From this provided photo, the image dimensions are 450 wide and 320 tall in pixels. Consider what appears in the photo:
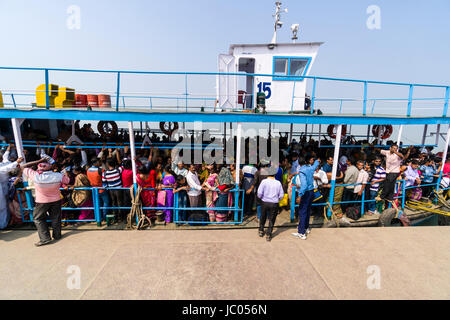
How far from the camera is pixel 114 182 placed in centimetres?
525

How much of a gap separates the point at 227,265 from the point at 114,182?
3.52 m

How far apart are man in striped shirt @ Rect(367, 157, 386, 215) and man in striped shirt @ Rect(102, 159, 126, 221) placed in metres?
7.16

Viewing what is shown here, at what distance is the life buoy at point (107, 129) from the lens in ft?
33.2

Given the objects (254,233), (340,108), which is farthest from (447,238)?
(340,108)

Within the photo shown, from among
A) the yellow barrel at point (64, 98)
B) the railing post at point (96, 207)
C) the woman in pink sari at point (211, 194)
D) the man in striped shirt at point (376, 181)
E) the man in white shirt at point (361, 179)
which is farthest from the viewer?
the yellow barrel at point (64, 98)

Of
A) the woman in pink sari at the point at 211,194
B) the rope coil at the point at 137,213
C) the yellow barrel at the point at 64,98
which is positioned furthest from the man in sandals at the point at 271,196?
the yellow barrel at the point at 64,98

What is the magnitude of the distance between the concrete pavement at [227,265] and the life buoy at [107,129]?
617cm

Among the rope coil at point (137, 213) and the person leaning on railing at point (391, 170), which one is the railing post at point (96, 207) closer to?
the rope coil at point (137, 213)

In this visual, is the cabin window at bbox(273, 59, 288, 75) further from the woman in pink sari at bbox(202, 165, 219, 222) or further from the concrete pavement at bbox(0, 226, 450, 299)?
the concrete pavement at bbox(0, 226, 450, 299)

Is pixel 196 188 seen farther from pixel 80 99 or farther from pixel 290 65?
pixel 290 65

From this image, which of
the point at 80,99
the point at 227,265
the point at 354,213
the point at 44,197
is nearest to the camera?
the point at 227,265

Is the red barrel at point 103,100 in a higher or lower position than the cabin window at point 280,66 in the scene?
lower

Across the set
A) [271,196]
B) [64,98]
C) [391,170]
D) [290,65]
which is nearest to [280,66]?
[290,65]
